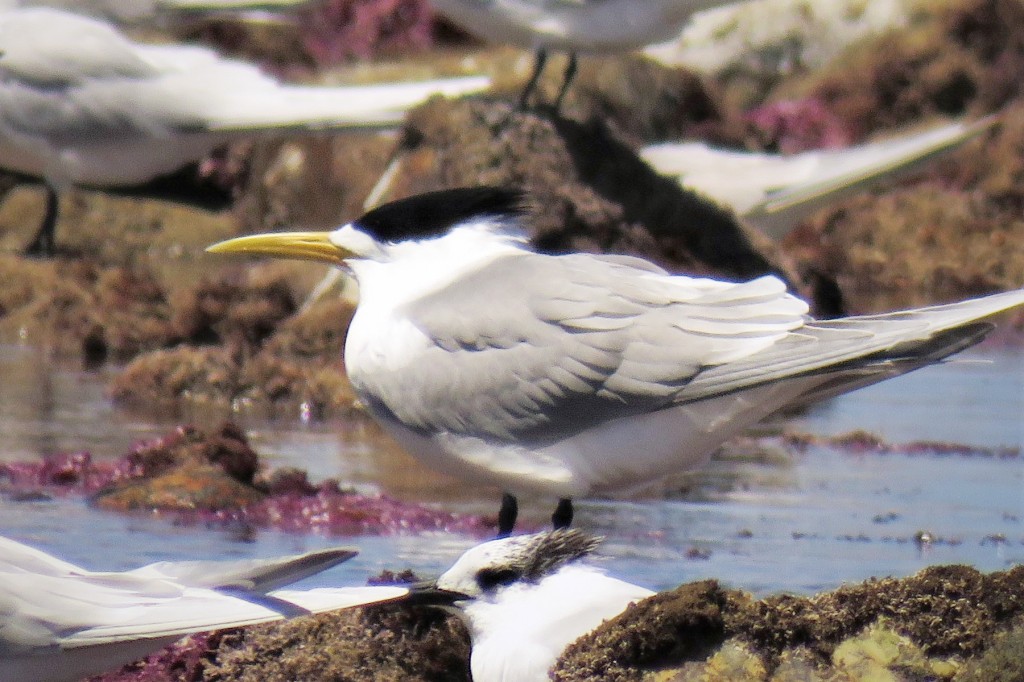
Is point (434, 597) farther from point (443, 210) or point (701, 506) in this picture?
point (701, 506)

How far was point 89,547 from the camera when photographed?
253 inches

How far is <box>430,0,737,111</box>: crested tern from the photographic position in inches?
406

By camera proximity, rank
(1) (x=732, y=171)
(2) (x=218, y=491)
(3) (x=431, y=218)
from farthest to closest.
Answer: (1) (x=732, y=171) → (2) (x=218, y=491) → (3) (x=431, y=218)

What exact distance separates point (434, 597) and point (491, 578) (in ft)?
0.47

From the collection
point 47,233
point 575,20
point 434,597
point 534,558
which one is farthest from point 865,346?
point 47,233

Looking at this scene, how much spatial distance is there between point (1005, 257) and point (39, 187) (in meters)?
7.80

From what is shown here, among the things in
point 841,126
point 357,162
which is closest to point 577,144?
point 357,162

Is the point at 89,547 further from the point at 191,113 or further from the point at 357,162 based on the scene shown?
the point at 357,162

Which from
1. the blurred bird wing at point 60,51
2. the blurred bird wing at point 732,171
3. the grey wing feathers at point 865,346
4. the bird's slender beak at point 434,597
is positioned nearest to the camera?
the bird's slender beak at point 434,597

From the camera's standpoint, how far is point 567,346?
233 inches

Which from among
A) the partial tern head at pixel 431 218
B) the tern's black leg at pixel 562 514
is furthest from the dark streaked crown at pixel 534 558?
the partial tern head at pixel 431 218

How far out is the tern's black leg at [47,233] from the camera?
1314 cm

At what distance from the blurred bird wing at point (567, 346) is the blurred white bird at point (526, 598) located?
1051 millimetres

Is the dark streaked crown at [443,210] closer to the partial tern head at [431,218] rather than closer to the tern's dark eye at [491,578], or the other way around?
the partial tern head at [431,218]
